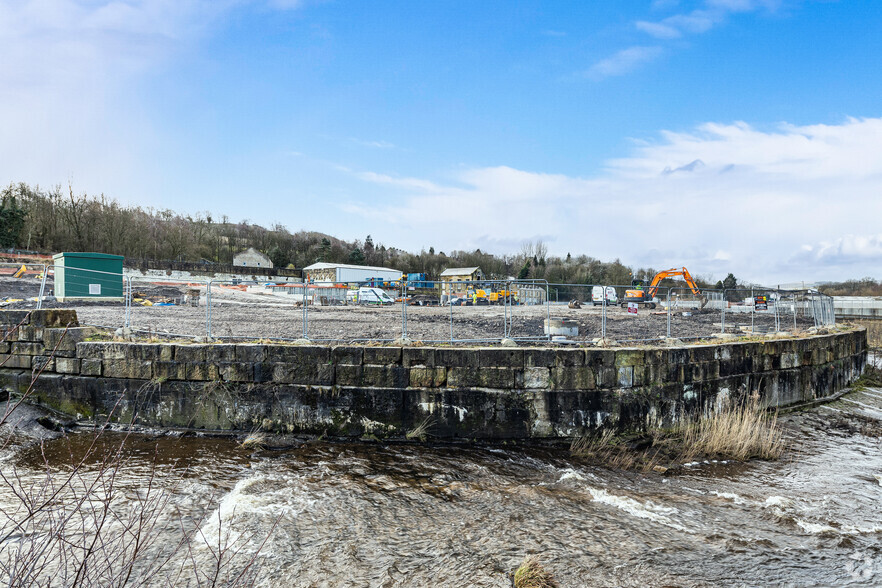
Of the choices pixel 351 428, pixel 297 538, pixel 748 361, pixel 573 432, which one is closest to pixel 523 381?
pixel 573 432

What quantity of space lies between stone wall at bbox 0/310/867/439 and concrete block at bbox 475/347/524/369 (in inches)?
0.7

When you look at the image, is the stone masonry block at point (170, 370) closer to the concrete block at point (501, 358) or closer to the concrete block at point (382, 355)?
the concrete block at point (382, 355)

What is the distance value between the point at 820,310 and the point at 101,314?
25.2 metres

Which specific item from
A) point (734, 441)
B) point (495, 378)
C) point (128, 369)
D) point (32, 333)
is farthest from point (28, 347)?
point (734, 441)

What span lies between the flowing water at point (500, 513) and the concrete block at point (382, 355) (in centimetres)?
150

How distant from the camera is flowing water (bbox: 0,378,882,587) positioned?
505 centimetres

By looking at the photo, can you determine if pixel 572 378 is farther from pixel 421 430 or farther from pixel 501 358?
pixel 421 430

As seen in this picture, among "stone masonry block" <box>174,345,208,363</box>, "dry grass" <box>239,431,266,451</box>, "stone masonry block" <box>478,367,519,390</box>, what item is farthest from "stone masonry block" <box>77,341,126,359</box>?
"stone masonry block" <box>478,367,519,390</box>

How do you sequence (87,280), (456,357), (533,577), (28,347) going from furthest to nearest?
1. (87,280)
2. (28,347)
3. (456,357)
4. (533,577)

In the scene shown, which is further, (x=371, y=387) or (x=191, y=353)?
(x=191, y=353)

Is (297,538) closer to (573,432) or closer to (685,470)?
(573,432)

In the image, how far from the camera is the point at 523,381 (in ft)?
29.2

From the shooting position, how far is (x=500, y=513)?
20.4 ft

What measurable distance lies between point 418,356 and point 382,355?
670 mm
